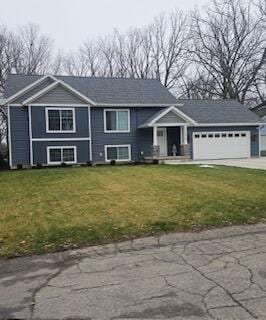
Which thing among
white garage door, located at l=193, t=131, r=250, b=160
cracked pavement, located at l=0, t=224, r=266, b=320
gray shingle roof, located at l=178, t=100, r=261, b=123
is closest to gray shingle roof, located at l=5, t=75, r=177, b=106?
gray shingle roof, located at l=178, t=100, r=261, b=123

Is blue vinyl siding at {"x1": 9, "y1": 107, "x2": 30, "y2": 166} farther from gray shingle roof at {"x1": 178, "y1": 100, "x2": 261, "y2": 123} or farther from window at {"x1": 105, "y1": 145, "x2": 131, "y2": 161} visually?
gray shingle roof at {"x1": 178, "y1": 100, "x2": 261, "y2": 123}

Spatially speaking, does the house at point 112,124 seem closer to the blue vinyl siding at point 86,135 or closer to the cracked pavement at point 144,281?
the blue vinyl siding at point 86,135

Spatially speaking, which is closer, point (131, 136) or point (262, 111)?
point (131, 136)

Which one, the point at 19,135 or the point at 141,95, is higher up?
the point at 141,95

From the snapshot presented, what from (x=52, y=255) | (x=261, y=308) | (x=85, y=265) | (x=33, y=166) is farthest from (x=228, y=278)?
(x=33, y=166)

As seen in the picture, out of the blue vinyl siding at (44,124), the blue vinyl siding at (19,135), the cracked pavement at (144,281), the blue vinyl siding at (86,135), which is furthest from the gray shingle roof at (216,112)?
the cracked pavement at (144,281)

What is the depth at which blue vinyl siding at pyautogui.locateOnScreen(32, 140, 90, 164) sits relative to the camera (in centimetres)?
2506

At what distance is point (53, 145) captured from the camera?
2552 cm

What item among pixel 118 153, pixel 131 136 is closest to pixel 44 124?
pixel 118 153

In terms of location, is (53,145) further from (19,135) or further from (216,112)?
(216,112)

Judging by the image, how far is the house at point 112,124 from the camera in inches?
986

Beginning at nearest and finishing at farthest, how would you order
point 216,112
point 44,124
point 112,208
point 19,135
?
point 112,208, point 19,135, point 44,124, point 216,112

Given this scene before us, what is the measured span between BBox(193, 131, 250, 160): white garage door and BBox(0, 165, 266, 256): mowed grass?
15.4 meters

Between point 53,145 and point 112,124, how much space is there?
13.8 ft
